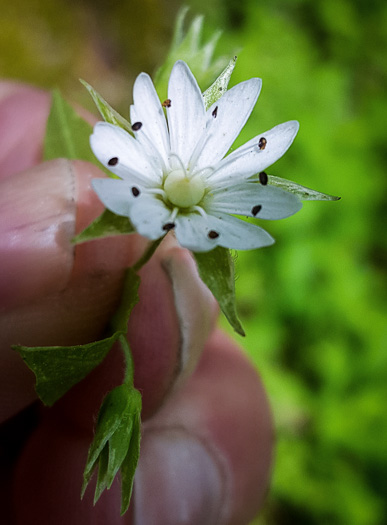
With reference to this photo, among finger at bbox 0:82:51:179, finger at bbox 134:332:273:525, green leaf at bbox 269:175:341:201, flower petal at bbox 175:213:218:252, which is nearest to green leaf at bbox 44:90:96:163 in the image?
finger at bbox 0:82:51:179

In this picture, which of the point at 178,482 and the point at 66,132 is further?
the point at 178,482

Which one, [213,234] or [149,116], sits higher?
[149,116]

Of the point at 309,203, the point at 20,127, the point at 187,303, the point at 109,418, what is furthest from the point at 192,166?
the point at 309,203

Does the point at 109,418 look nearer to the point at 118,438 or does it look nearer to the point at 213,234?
the point at 118,438

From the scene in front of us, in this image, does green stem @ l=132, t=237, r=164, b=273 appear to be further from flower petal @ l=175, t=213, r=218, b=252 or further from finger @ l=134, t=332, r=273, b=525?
finger @ l=134, t=332, r=273, b=525

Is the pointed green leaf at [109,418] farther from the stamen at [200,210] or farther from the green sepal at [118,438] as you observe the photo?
the stamen at [200,210]

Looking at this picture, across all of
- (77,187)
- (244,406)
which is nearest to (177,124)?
(77,187)
